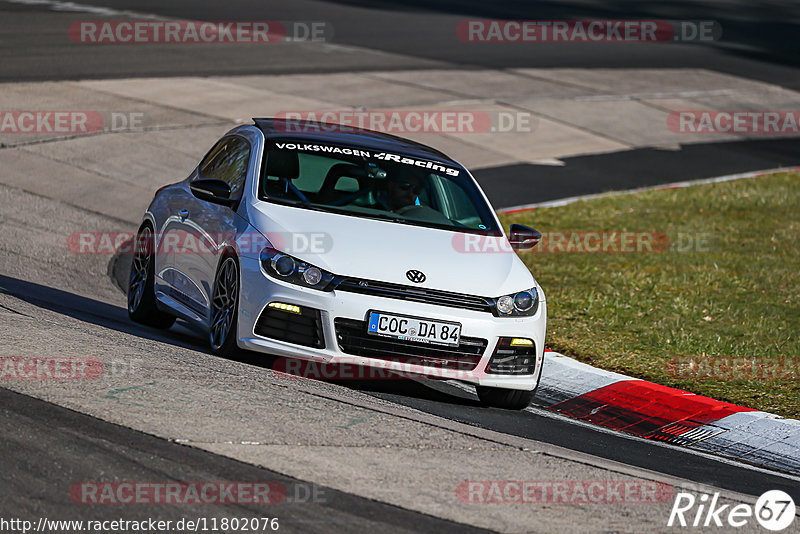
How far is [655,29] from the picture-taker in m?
37.9

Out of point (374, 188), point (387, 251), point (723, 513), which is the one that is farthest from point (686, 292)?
point (723, 513)

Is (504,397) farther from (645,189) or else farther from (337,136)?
(645,189)

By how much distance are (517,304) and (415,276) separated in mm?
730

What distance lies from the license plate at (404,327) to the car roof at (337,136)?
1978 mm

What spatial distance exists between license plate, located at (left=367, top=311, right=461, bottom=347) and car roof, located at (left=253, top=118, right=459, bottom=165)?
1978mm

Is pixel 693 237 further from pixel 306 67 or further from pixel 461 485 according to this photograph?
pixel 306 67

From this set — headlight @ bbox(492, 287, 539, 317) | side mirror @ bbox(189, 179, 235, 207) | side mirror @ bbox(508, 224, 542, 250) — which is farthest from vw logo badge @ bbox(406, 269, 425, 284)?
side mirror @ bbox(189, 179, 235, 207)

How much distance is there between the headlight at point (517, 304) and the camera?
25.0 ft

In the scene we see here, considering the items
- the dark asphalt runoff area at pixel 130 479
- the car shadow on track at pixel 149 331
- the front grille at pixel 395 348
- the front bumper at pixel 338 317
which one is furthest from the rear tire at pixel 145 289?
the dark asphalt runoff area at pixel 130 479

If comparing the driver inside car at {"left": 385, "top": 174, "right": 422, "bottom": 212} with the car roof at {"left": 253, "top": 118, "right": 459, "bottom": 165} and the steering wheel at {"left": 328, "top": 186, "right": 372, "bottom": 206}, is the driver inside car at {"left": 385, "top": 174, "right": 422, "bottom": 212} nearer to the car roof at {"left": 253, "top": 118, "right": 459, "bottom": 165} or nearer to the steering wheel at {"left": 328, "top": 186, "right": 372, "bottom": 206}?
the steering wheel at {"left": 328, "top": 186, "right": 372, "bottom": 206}

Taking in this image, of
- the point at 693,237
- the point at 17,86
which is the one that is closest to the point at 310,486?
the point at 693,237

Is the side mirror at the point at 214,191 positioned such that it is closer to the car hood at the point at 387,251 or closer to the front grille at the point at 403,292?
the car hood at the point at 387,251

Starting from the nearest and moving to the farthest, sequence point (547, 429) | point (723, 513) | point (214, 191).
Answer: point (723, 513), point (547, 429), point (214, 191)

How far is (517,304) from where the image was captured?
7.73 m
